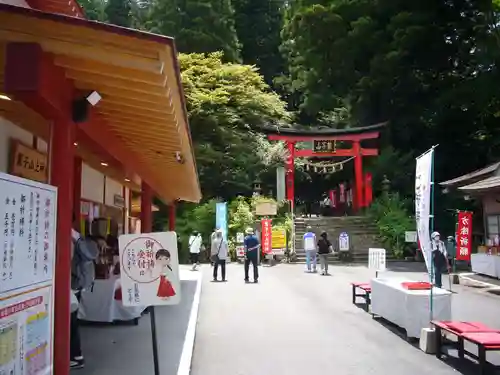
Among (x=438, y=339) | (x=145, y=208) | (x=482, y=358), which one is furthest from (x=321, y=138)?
(x=482, y=358)

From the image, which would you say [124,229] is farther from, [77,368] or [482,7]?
[482,7]

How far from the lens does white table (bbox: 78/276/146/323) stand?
8.82m

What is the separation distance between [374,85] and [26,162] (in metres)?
27.3

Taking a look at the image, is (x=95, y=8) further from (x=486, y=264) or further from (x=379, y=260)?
(x=379, y=260)

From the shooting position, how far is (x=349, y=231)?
28891 mm

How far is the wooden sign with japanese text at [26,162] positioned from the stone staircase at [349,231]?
1946 centimetres

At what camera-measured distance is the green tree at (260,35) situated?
4206 centimetres

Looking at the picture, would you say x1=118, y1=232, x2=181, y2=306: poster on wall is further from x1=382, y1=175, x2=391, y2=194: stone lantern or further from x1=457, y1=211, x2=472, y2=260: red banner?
x1=382, y1=175, x2=391, y2=194: stone lantern

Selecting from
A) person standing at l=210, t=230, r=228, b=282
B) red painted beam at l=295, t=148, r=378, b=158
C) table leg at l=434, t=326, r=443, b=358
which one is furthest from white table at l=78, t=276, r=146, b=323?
red painted beam at l=295, t=148, r=378, b=158

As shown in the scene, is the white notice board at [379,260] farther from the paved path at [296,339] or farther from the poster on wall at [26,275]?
the poster on wall at [26,275]

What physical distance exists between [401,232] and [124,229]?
15.8 meters

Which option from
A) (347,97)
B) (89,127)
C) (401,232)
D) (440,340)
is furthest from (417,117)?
(89,127)

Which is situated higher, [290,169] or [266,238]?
[290,169]

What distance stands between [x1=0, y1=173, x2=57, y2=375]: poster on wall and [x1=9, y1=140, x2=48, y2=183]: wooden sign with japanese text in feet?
9.95
